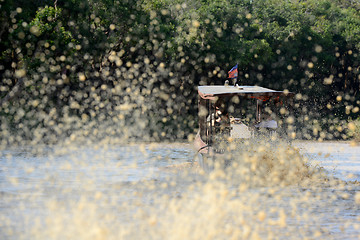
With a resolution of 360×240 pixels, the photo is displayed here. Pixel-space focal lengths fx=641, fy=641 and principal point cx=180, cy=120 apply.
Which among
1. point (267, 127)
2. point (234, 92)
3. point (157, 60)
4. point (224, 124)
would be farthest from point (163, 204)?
point (157, 60)

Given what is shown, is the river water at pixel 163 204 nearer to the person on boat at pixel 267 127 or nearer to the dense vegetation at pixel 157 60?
the person on boat at pixel 267 127

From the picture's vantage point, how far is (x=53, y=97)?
3472 cm

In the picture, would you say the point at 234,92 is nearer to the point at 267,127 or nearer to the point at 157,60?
the point at 267,127

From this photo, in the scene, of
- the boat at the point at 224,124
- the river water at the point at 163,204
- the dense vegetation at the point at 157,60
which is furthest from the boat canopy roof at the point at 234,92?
the dense vegetation at the point at 157,60

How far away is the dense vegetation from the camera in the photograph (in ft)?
101

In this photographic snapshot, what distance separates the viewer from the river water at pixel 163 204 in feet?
28.6

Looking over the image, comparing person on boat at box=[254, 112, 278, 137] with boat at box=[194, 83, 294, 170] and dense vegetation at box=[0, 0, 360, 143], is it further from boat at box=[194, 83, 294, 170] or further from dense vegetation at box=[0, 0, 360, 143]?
dense vegetation at box=[0, 0, 360, 143]

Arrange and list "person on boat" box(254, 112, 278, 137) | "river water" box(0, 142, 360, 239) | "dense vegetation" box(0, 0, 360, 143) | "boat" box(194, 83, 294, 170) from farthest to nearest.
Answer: "dense vegetation" box(0, 0, 360, 143)
"person on boat" box(254, 112, 278, 137)
"boat" box(194, 83, 294, 170)
"river water" box(0, 142, 360, 239)

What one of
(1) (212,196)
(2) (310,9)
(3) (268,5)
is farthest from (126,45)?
(1) (212,196)

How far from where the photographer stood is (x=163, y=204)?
37.1ft

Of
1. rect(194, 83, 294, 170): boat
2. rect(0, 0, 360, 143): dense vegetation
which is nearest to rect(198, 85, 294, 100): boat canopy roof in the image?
rect(194, 83, 294, 170): boat

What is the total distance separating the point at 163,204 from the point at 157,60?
26.9m

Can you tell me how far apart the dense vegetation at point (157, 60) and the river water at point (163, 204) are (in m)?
11.1

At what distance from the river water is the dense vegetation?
11.1 meters
